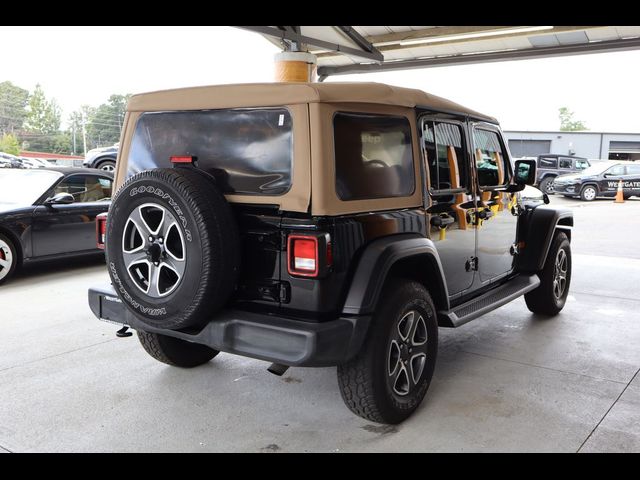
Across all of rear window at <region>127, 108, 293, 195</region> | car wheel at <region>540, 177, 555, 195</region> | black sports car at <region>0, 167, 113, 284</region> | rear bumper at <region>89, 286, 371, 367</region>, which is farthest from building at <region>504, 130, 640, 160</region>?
rear bumper at <region>89, 286, 371, 367</region>

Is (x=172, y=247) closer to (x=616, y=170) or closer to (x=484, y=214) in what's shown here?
(x=484, y=214)

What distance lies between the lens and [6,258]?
6.61 meters

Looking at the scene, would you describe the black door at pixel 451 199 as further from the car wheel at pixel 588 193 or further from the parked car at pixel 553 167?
the parked car at pixel 553 167

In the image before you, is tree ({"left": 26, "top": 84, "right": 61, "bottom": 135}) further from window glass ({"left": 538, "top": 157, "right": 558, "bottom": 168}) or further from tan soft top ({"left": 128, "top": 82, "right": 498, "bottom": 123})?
Result: tan soft top ({"left": 128, "top": 82, "right": 498, "bottom": 123})

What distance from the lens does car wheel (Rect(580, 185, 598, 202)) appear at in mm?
20203

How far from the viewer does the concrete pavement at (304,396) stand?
302 centimetres

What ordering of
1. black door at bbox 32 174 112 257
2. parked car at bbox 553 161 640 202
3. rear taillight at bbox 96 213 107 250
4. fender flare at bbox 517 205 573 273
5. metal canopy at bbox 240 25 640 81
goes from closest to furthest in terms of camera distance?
rear taillight at bbox 96 213 107 250, fender flare at bbox 517 205 573 273, black door at bbox 32 174 112 257, metal canopy at bbox 240 25 640 81, parked car at bbox 553 161 640 202

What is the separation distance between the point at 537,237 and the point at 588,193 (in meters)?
17.1

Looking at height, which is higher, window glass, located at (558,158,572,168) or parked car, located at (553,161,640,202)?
window glass, located at (558,158,572,168)

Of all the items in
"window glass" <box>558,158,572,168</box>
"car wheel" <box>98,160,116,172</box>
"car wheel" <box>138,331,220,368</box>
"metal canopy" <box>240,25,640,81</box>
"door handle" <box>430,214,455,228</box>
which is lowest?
"car wheel" <box>138,331,220,368</box>

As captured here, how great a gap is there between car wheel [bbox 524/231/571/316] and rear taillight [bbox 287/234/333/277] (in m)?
3.16
